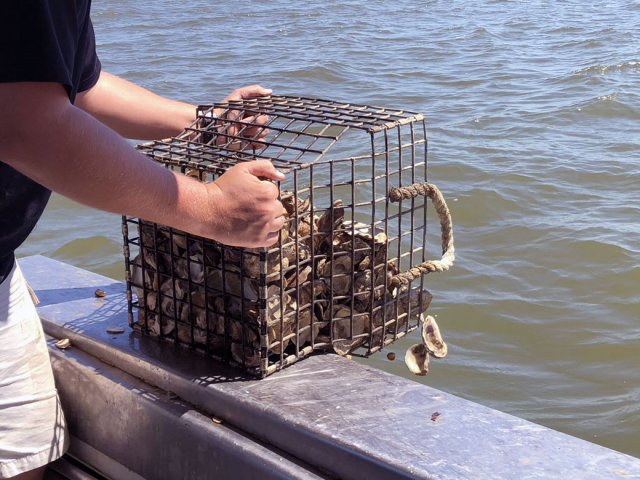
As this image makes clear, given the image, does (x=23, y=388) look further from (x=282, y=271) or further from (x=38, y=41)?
(x=38, y=41)

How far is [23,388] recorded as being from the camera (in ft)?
7.11

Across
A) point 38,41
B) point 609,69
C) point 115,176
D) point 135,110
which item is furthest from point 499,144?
point 38,41

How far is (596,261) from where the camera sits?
542 cm

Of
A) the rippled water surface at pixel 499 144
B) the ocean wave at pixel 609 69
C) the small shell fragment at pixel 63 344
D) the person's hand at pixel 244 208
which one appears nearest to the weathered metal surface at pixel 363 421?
the small shell fragment at pixel 63 344

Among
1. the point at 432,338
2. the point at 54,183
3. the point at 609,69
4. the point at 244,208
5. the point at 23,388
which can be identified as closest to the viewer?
the point at 54,183

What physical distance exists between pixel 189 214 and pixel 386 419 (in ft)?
1.86

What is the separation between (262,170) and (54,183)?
413mm

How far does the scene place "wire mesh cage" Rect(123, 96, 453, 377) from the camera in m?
2.10

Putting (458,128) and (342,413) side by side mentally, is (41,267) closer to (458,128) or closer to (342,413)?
(342,413)

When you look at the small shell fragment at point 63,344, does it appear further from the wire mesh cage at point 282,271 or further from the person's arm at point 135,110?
the person's arm at point 135,110

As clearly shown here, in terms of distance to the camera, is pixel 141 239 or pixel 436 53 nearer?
pixel 141 239

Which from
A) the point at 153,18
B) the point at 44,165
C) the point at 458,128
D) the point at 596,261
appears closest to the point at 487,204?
the point at 596,261

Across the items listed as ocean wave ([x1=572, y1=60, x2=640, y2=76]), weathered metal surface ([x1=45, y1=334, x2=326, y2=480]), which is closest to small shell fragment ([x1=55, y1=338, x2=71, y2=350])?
weathered metal surface ([x1=45, y1=334, x2=326, y2=480])

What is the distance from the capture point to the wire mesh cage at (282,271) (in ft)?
6.88
